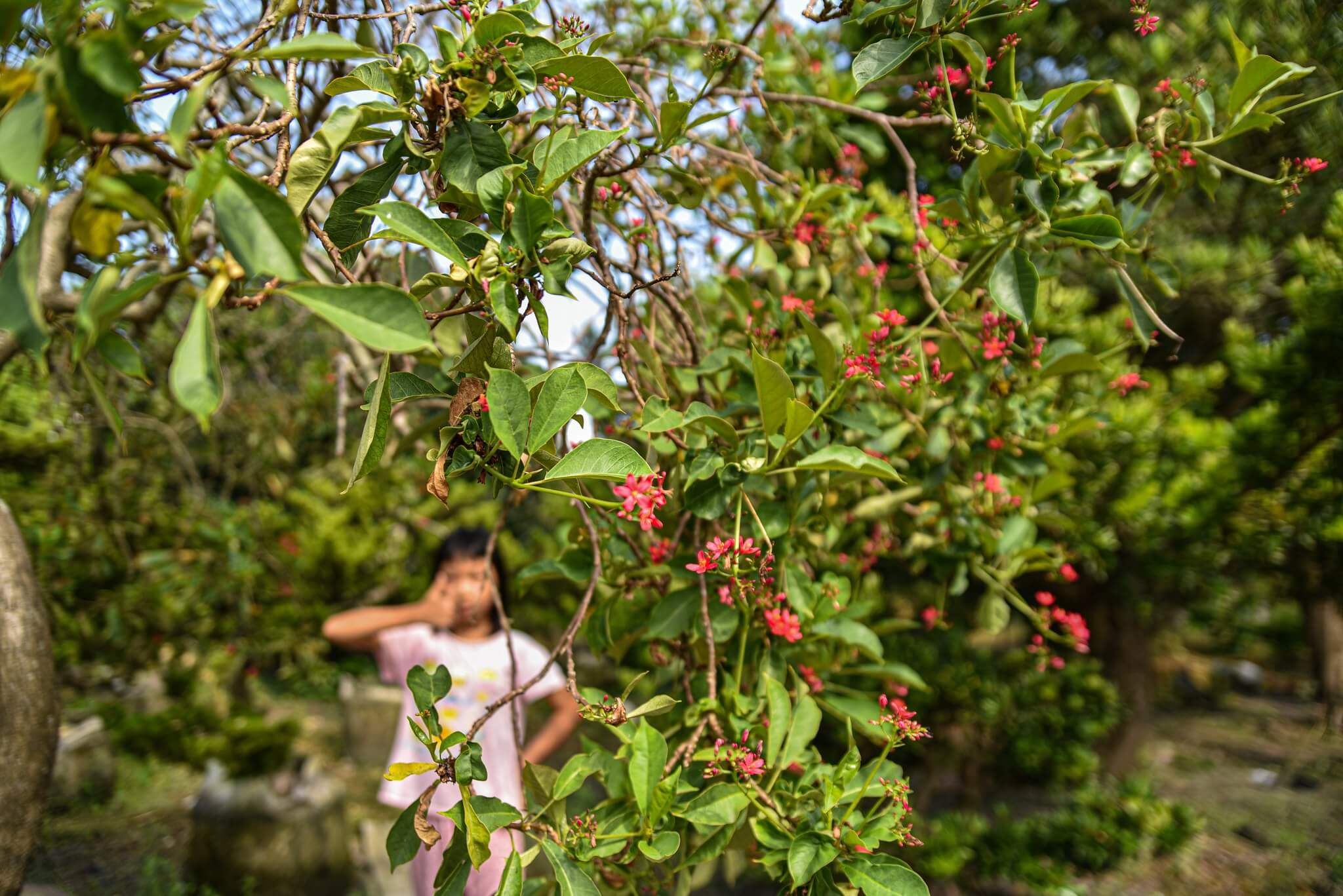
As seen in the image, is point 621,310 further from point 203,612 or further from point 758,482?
point 203,612

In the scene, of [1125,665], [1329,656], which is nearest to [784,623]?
[1125,665]

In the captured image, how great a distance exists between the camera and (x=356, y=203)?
745mm

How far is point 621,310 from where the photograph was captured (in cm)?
95

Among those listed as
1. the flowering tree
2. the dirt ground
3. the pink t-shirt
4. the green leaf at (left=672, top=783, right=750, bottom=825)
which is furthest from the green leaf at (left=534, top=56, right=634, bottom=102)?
the dirt ground

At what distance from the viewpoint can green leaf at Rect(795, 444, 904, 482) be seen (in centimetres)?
79

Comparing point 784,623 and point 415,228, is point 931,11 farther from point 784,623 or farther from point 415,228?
point 784,623

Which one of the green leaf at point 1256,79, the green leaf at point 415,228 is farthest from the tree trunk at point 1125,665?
the green leaf at point 415,228

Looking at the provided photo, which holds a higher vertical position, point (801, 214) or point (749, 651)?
point (801, 214)

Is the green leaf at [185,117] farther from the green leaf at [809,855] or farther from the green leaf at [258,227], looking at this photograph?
the green leaf at [809,855]

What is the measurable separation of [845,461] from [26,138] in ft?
2.26

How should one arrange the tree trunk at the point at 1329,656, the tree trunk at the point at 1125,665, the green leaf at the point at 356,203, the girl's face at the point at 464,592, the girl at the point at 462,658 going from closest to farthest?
the green leaf at the point at 356,203
the girl at the point at 462,658
the girl's face at the point at 464,592
the tree trunk at the point at 1125,665
the tree trunk at the point at 1329,656

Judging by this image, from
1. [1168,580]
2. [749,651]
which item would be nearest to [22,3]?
[749,651]

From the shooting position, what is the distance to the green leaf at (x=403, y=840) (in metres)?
0.82

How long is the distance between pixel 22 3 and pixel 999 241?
0.97 meters
